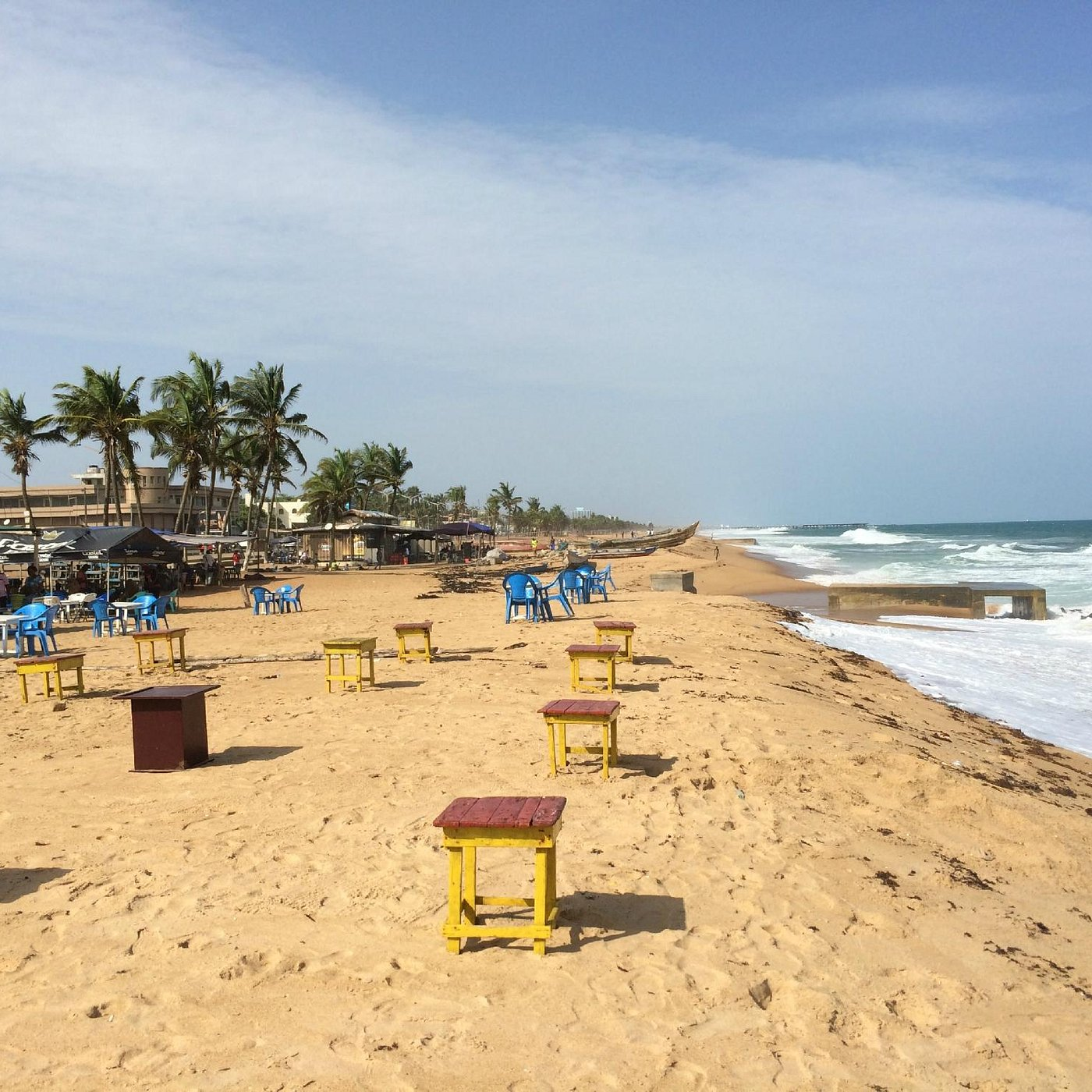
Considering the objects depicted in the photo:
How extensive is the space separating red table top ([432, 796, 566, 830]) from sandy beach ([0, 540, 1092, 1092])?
1.71 feet

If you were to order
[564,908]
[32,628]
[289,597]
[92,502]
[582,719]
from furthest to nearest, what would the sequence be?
[92,502] < [289,597] < [32,628] < [582,719] < [564,908]

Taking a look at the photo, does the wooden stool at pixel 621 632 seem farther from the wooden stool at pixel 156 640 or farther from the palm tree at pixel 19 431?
the palm tree at pixel 19 431

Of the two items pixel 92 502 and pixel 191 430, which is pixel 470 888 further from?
pixel 92 502

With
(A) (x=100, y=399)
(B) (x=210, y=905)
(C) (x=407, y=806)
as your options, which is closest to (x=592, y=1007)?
(B) (x=210, y=905)

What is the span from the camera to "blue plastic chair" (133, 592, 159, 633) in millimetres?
14539

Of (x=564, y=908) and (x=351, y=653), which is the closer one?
(x=564, y=908)

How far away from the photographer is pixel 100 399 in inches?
1117

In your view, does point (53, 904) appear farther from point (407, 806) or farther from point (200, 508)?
point (200, 508)

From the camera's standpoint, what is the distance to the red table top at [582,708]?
5.51 metres

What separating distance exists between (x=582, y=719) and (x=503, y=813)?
201 cm

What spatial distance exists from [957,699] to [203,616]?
44.1 feet

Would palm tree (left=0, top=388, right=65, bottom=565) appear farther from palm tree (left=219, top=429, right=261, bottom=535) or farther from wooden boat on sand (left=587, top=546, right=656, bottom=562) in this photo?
wooden boat on sand (left=587, top=546, right=656, bottom=562)

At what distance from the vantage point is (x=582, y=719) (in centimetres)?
550

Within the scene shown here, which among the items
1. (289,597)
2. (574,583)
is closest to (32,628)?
(289,597)
